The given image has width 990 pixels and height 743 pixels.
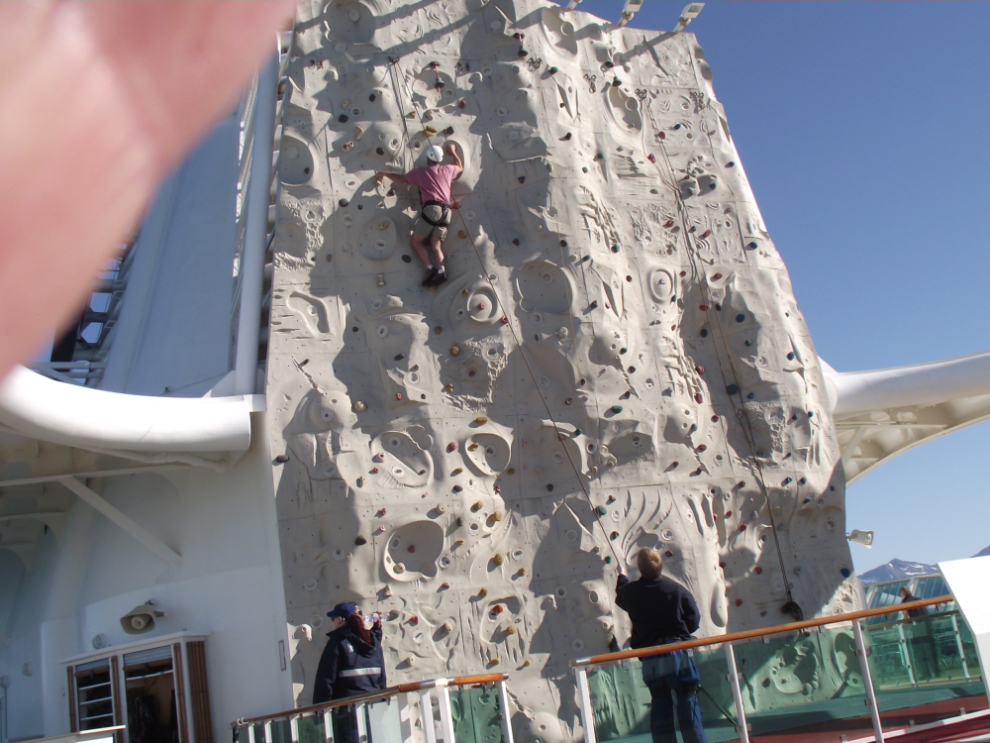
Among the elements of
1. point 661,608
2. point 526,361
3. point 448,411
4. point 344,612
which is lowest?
point 661,608

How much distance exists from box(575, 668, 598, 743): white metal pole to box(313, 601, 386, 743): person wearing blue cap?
4.69 ft

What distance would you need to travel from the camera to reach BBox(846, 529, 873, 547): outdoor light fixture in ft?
34.0

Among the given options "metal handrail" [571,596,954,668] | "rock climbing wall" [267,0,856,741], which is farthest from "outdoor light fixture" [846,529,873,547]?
"metal handrail" [571,596,954,668]

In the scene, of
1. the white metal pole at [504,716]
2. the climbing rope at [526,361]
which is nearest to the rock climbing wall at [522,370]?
the climbing rope at [526,361]

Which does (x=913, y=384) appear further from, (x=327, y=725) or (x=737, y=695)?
(x=327, y=725)

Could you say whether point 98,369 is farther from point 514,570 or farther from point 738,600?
point 738,600

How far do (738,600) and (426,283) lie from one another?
4845 millimetres

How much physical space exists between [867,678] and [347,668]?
11.8 ft

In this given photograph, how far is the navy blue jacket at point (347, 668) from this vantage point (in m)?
6.08

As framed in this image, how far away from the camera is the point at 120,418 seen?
793 cm

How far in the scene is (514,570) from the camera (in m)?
8.82

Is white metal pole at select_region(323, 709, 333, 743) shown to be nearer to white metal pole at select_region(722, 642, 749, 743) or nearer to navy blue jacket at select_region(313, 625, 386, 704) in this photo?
navy blue jacket at select_region(313, 625, 386, 704)

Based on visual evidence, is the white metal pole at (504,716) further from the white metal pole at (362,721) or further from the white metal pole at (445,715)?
the white metal pole at (362,721)

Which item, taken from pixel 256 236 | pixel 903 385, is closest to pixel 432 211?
pixel 256 236
